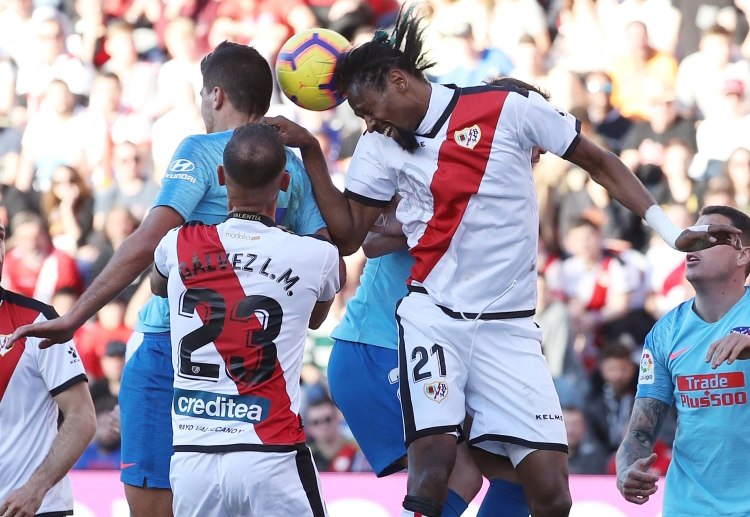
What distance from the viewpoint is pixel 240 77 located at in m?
5.29

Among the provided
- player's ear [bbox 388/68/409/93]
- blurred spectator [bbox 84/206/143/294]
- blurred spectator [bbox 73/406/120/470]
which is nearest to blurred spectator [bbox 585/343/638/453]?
blurred spectator [bbox 73/406/120/470]

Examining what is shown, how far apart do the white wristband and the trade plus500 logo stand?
1741mm

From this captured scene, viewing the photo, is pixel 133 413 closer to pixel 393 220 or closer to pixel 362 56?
pixel 393 220

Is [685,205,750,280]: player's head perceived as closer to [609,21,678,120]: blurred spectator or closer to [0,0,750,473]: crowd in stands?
[0,0,750,473]: crowd in stands

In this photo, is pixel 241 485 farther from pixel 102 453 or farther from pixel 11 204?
pixel 11 204

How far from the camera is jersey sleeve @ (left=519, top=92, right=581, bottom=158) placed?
5.15 m

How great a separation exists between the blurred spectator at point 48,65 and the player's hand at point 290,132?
8158 mm

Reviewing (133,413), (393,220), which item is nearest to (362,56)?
(393,220)

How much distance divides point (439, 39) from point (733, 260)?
21.5ft

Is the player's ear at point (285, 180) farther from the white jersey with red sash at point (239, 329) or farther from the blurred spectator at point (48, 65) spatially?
the blurred spectator at point (48, 65)

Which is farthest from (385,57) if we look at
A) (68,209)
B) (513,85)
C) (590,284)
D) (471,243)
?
(68,209)

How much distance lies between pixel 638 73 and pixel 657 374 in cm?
600

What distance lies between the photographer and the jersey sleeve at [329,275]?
4609 millimetres

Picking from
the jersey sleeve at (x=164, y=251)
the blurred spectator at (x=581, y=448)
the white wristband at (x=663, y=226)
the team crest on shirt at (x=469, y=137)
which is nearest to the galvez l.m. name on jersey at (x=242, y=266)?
the jersey sleeve at (x=164, y=251)
